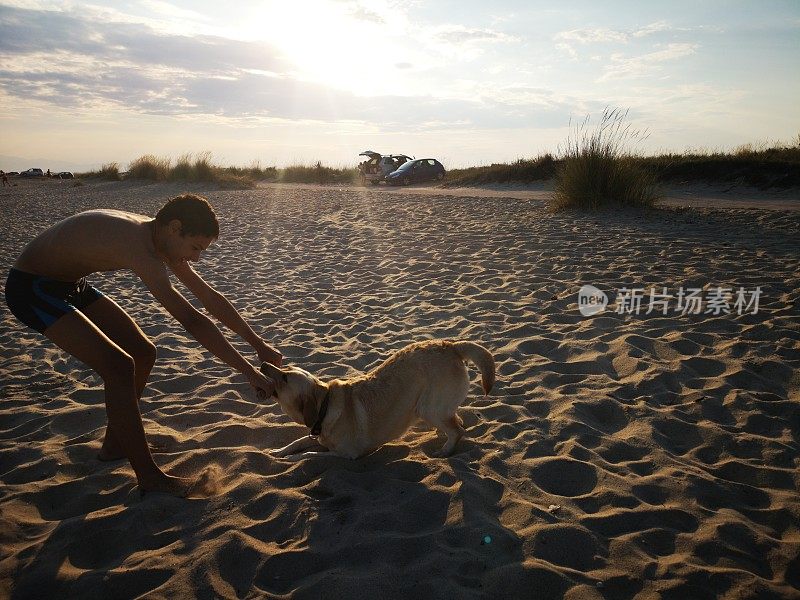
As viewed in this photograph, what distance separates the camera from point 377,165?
32094 mm

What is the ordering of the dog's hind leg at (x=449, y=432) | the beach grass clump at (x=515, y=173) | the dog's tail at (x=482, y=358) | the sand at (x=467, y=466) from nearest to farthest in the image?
the sand at (x=467, y=466)
the dog's tail at (x=482, y=358)
the dog's hind leg at (x=449, y=432)
the beach grass clump at (x=515, y=173)

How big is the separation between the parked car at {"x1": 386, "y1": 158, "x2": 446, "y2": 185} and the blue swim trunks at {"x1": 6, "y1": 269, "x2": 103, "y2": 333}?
86.1 ft

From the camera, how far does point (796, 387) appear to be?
14.9 feet

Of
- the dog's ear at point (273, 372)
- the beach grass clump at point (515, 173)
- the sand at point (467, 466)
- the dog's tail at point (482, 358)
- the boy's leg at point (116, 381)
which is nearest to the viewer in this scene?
the sand at point (467, 466)

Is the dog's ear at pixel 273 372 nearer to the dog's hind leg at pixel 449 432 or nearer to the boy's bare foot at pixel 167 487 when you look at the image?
the boy's bare foot at pixel 167 487

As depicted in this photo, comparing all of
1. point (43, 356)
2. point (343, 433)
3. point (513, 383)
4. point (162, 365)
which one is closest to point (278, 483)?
point (343, 433)

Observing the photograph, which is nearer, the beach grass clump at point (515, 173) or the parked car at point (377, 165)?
the beach grass clump at point (515, 173)

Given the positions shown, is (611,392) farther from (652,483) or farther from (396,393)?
(396,393)

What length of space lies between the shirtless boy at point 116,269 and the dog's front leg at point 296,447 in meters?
0.60

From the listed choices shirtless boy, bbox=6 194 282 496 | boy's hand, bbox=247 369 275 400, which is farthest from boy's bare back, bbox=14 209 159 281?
boy's hand, bbox=247 369 275 400

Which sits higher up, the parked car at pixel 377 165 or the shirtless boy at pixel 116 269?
the parked car at pixel 377 165

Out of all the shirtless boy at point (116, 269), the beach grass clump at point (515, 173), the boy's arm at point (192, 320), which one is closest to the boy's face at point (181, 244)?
the shirtless boy at point (116, 269)

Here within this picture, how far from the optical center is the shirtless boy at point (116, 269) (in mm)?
3414

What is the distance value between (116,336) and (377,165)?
2925 centimetres
